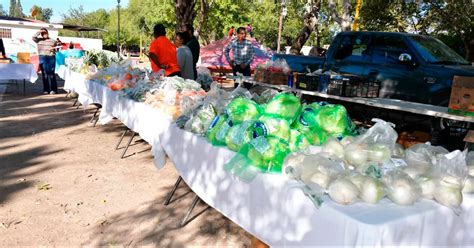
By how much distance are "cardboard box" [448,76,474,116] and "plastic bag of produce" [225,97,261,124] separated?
112 inches

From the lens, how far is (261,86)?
747 centimetres

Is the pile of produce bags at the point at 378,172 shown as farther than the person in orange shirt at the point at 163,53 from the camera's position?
No

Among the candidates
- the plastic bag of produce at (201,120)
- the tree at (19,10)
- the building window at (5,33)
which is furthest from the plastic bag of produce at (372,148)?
the tree at (19,10)

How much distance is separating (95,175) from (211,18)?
3035 cm

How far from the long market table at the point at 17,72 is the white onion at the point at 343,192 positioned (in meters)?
11.2

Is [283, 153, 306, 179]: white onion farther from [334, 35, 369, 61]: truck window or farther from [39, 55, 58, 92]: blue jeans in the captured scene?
[39, 55, 58, 92]: blue jeans

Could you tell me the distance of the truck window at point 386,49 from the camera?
6.82 metres

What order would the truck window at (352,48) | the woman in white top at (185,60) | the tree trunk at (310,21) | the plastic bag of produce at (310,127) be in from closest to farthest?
the plastic bag of produce at (310,127) → the woman in white top at (185,60) → the truck window at (352,48) → the tree trunk at (310,21)

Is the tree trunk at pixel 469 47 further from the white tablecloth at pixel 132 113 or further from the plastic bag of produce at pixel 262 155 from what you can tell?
the plastic bag of produce at pixel 262 155

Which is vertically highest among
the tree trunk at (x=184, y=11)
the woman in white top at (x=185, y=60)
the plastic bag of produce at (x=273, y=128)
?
the tree trunk at (x=184, y=11)

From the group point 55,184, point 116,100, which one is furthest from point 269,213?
point 116,100

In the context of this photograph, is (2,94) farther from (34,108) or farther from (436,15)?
(436,15)

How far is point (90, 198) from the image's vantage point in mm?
4102

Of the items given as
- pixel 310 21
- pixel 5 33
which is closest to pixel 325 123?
pixel 310 21
